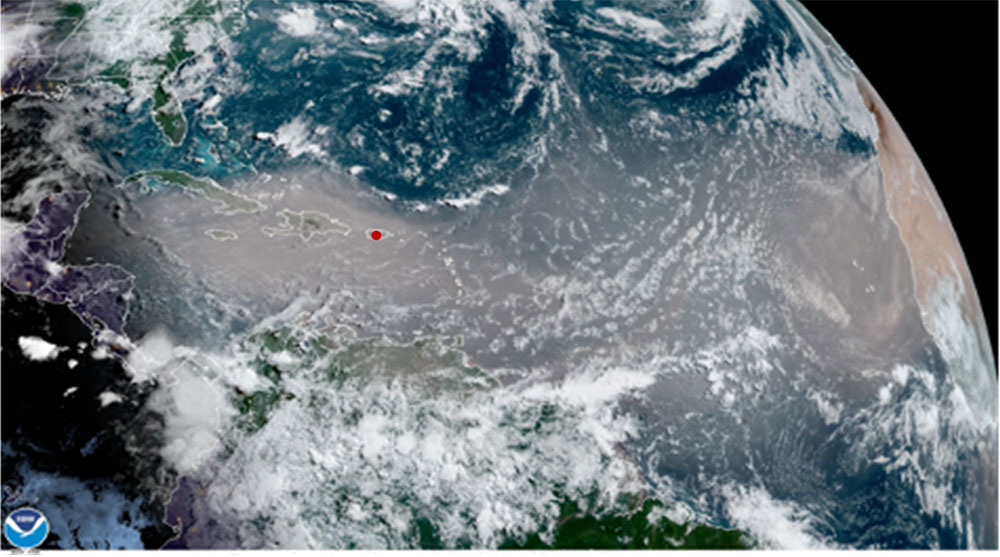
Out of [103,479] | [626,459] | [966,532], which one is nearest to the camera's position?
[103,479]

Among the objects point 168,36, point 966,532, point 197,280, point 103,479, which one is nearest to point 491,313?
point 197,280

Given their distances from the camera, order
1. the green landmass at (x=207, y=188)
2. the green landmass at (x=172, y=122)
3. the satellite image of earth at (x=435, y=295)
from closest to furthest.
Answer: the satellite image of earth at (x=435, y=295), the green landmass at (x=207, y=188), the green landmass at (x=172, y=122)

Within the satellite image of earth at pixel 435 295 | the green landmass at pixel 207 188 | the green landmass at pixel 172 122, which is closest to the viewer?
the satellite image of earth at pixel 435 295

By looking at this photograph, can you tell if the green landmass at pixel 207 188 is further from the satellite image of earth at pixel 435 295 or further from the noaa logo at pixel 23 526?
the noaa logo at pixel 23 526

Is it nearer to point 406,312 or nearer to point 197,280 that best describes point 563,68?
point 406,312

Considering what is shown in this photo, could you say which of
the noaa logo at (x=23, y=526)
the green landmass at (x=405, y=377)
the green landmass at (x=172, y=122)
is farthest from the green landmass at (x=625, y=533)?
the green landmass at (x=172, y=122)

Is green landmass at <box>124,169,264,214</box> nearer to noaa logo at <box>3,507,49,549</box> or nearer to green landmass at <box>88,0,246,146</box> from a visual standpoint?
green landmass at <box>88,0,246,146</box>
